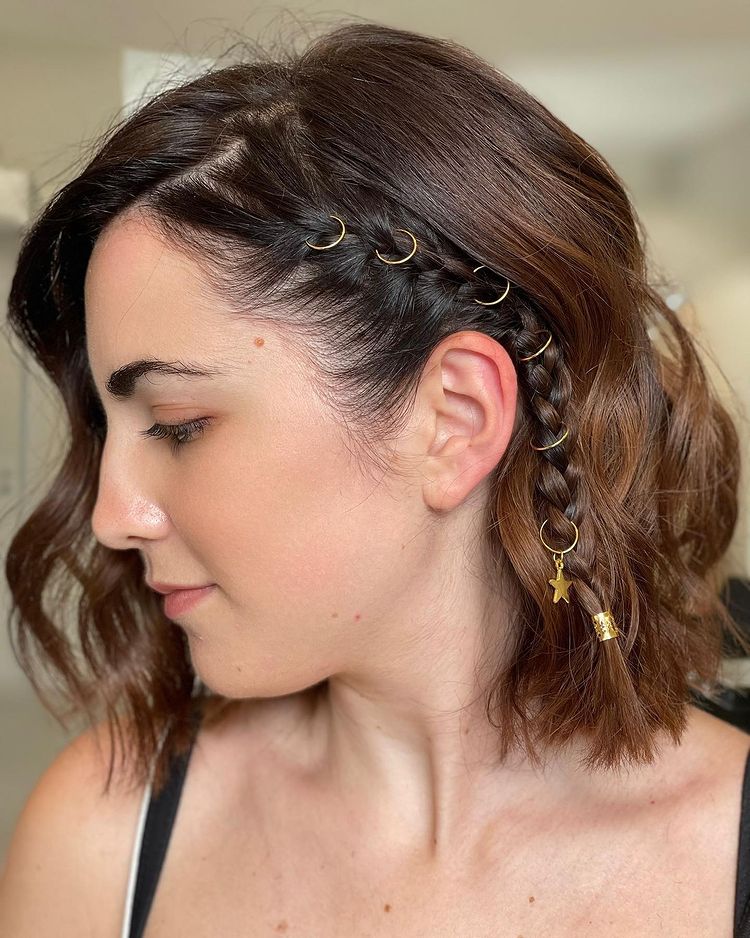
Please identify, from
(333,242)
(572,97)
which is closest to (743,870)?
(333,242)

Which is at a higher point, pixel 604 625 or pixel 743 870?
pixel 604 625

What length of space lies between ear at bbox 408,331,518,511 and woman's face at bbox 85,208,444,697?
0.11 feet

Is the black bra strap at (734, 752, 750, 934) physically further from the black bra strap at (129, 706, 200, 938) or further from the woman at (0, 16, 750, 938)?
the black bra strap at (129, 706, 200, 938)

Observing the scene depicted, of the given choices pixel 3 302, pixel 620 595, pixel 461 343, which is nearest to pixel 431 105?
pixel 461 343

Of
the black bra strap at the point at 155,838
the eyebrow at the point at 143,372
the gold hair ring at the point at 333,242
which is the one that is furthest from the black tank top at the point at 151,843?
the gold hair ring at the point at 333,242

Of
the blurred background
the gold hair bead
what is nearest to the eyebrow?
the gold hair bead

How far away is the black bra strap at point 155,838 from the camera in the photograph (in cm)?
109

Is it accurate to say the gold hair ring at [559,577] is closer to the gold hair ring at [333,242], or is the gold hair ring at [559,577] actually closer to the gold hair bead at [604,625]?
the gold hair bead at [604,625]

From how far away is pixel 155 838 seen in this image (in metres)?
1.13

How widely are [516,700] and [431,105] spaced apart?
1.83ft

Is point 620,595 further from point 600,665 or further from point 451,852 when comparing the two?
point 451,852

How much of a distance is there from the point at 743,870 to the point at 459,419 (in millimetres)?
465

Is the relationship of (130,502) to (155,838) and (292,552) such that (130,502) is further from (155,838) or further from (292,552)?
(155,838)

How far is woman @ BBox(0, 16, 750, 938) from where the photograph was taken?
91 centimetres
